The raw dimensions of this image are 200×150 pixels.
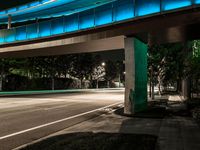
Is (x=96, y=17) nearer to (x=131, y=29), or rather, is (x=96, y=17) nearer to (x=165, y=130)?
(x=131, y=29)

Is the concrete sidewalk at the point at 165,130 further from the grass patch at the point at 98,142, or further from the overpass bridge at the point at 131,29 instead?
the overpass bridge at the point at 131,29

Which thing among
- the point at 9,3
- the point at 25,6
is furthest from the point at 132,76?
the point at 9,3

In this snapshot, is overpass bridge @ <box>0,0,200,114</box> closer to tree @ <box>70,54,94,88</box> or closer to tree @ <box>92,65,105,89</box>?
tree @ <box>70,54,94,88</box>

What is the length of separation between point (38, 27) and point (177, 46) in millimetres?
15578

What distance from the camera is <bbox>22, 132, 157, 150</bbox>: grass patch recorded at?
767 cm

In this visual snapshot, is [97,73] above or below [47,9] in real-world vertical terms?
below

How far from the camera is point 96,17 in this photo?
19.6 meters

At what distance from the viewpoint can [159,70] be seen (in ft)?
101

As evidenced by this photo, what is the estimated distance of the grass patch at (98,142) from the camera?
767cm

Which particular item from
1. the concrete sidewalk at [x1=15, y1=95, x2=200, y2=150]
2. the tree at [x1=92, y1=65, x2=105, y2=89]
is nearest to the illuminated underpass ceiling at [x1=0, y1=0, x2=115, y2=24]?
the concrete sidewalk at [x1=15, y1=95, x2=200, y2=150]

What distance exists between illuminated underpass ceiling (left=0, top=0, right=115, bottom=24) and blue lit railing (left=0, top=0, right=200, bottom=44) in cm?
337

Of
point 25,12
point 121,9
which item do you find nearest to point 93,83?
point 25,12

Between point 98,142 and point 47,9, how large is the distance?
93.0ft

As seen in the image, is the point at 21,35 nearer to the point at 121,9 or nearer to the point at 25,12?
the point at 25,12
